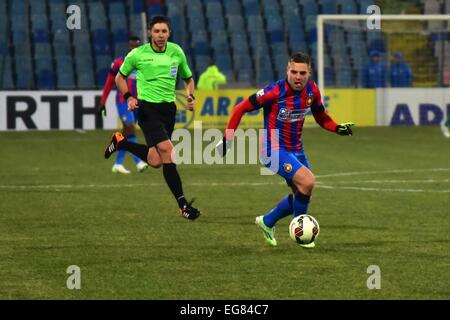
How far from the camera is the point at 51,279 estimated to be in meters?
9.02

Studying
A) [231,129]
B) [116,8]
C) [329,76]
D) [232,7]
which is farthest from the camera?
[232,7]

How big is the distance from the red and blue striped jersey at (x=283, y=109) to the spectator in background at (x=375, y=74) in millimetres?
→ 20290

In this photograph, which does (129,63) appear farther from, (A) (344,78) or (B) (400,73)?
(A) (344,78)

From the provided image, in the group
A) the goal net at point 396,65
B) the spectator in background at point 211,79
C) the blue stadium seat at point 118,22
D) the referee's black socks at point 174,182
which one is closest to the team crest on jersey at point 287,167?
the referee's black socks at point 174,182

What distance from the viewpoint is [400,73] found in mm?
31188

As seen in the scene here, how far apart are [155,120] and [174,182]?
915 mm

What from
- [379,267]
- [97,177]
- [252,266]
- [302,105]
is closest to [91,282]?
[252,266]

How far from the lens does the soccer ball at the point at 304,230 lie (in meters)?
10.6

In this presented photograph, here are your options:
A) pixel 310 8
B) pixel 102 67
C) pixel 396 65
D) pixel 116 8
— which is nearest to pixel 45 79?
pixel 102 67

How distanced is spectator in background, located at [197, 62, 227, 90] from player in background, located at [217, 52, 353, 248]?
19.5 m

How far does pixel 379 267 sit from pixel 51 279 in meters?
2.63

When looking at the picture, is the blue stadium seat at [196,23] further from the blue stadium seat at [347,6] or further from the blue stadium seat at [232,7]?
the blue stadium seat at [347,6]

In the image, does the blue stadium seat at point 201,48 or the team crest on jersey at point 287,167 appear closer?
the team crest on jersey at point 287,167

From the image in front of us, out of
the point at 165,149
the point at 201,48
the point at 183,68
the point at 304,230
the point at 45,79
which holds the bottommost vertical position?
the point at 45,79
